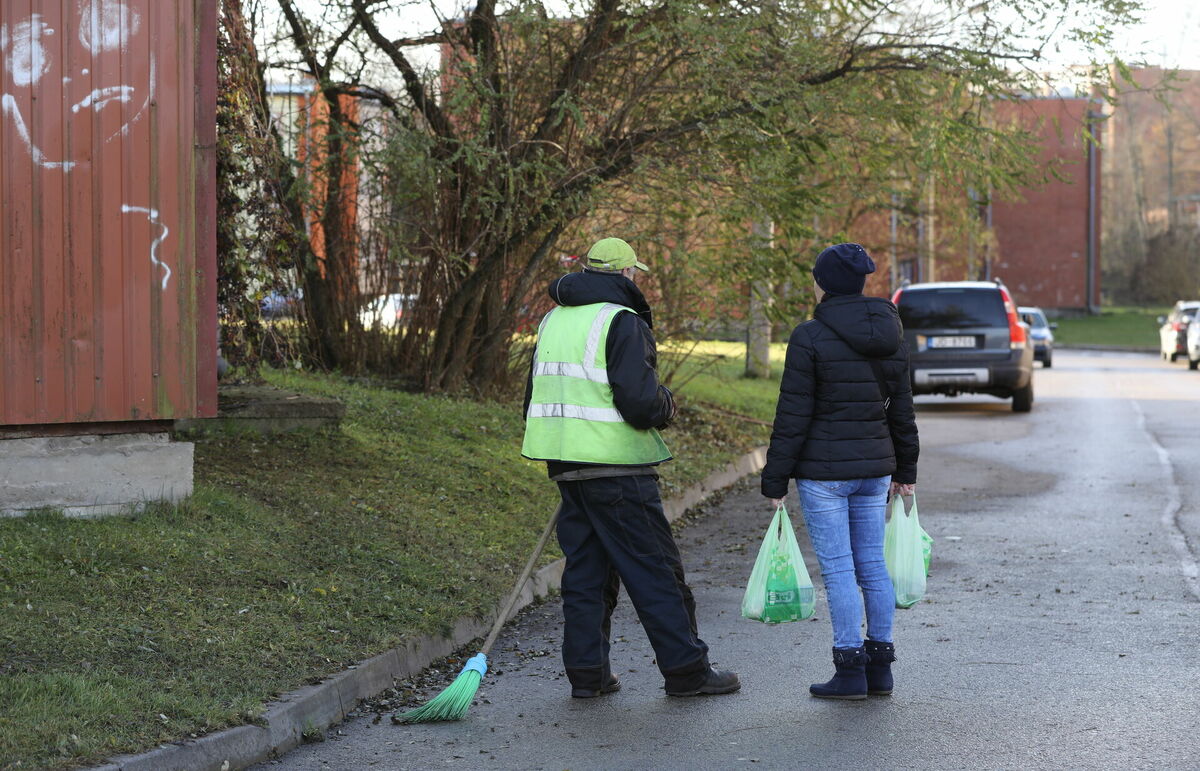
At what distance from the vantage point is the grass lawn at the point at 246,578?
505cm

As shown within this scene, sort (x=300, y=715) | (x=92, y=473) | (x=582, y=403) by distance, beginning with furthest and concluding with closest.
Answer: (x=92, y=473)
(x=582, y=403)
(x=300, y=715)

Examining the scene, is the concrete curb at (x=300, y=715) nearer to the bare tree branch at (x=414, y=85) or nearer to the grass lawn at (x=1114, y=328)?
the bare tree branch at (x=414, y=85)

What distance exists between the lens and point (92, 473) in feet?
25.1

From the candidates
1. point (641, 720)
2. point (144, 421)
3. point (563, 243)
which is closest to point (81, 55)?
point (144, 421)

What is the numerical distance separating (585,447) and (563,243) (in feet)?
29.5

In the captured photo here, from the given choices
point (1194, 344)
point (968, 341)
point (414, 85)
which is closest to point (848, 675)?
point (414, 85)

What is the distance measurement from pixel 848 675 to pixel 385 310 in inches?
390

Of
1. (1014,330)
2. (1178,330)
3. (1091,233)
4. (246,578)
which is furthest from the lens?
(1091,233)

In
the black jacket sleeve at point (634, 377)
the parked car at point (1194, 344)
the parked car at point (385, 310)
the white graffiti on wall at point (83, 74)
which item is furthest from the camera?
the parked car at point (1194, 344)

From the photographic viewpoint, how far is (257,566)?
713 cm

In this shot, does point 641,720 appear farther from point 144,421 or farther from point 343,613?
point 144,421

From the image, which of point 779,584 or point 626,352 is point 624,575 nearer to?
point 779,584

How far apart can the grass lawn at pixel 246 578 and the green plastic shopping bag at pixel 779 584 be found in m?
1.59

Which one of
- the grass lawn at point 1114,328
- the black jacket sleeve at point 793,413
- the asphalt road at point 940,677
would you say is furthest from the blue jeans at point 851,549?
the grass lawn at point 1114,328
